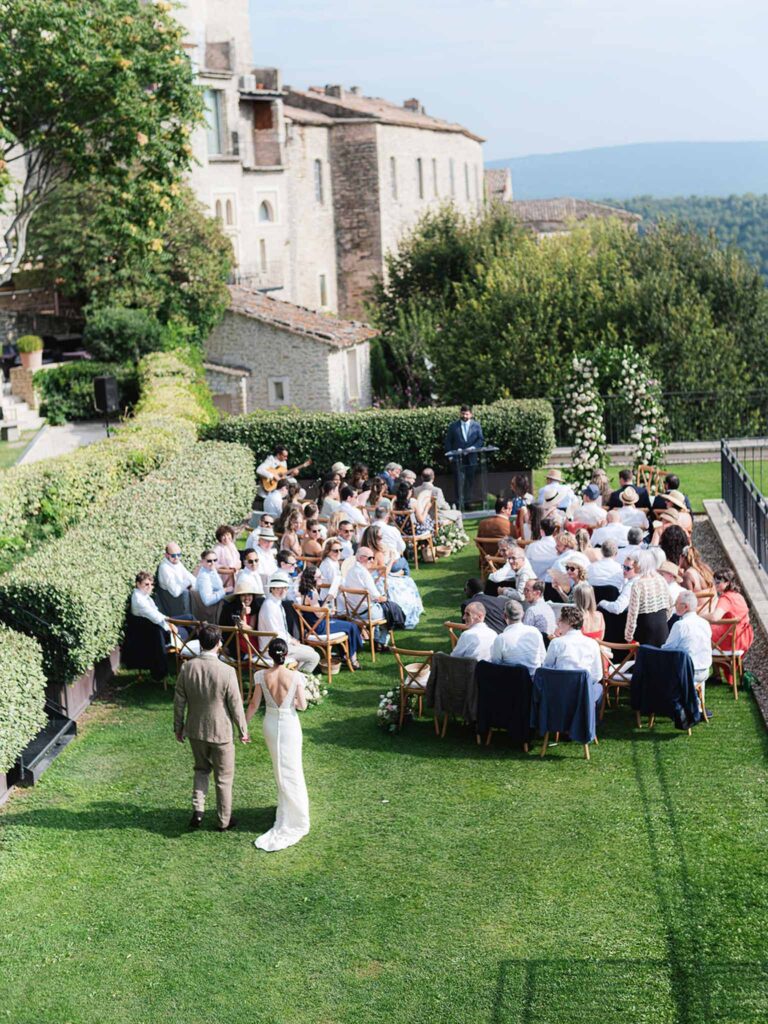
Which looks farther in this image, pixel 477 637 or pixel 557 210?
pixel 557 210

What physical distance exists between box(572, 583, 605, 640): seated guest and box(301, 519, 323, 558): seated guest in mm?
4667

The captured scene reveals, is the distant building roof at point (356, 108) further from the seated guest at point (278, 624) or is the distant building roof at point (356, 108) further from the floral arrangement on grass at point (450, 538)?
the seated guest at point (278, 624)

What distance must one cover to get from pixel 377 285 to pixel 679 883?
136 ft

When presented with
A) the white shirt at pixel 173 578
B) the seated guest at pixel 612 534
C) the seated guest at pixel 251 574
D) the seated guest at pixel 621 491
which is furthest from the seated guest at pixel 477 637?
the seated guest at pixel 621 491

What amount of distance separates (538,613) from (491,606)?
0.84m

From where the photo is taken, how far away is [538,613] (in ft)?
38.5

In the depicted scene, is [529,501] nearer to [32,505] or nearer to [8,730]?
[32,505]

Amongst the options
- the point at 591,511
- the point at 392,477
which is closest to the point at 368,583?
the point at 591,511

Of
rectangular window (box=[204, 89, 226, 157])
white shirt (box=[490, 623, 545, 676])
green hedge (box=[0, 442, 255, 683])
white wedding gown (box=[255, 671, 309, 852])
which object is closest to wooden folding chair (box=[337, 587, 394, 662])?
green hedge (box=[0, 442, 255, 683])

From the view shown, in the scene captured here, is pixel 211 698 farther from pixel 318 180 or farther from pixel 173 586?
pixel 318 180

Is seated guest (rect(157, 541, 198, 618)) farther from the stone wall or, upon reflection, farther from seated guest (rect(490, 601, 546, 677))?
the stone wall

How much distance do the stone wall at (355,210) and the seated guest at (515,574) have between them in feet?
160

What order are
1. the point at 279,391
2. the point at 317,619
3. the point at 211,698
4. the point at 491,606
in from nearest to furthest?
the point at 211,698 < the point at 491,606 < the point at 317,619 < the point at 279,391

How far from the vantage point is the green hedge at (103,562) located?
40.1ft
